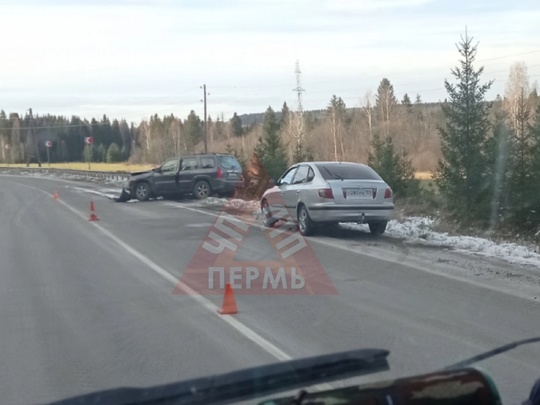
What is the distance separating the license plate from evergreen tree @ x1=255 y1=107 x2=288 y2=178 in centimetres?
1533

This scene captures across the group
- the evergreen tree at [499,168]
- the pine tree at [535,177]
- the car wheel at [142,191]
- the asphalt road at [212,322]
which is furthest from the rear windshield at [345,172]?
the car wheel at [142,191]

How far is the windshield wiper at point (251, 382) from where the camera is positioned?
3.03 m

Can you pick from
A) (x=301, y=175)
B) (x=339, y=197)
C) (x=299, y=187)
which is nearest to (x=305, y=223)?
(x=299, y=187)

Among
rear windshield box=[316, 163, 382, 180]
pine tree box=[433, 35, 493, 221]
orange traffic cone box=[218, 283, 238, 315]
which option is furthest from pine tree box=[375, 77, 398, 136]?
orange traffic cone box=[218, 283, 238, 315]

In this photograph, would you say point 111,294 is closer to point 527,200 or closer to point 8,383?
point 8,383

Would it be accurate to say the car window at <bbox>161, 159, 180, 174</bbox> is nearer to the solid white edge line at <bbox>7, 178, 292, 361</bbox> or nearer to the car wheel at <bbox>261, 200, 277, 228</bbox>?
the car wheel at <bbox>261, 200, 277, 228</bbox>

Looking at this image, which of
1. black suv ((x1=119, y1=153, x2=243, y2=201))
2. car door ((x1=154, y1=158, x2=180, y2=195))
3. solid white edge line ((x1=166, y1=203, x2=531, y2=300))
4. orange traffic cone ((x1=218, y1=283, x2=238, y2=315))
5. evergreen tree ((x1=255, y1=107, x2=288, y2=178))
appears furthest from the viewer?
evergreen tree ((x1=255, y1=107, x2=288, y2=178))

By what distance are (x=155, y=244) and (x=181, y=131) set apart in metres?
91.1

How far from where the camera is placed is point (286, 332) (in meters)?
7.82

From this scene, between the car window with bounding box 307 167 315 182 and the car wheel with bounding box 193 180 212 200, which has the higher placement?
the car window with bounding box 307 167 315 182

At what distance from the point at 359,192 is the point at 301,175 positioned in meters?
1.64

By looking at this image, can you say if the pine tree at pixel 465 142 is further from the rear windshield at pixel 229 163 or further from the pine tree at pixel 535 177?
the rear windshield at pixel 229 163

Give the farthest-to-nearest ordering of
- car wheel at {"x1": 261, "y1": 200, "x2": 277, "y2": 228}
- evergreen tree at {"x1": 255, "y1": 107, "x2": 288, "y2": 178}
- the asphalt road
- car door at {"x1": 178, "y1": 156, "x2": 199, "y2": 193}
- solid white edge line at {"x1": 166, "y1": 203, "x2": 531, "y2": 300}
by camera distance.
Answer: evergreen tree at {"x1": 255, "y1": 107, "x2": 288, "y2": 178} → car door at {"x1": 178, "y1": 156, "x2": 199, "y2": 193} → car wheel at {"x1": 261, "y1": 200, "x2": 277, "y2": 228} → solid white edge line at {"x1": 166, "y1": 203, "x2": 531, "y2": 300} → the asphalt road

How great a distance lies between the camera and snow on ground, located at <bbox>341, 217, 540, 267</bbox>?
42.3 ft
